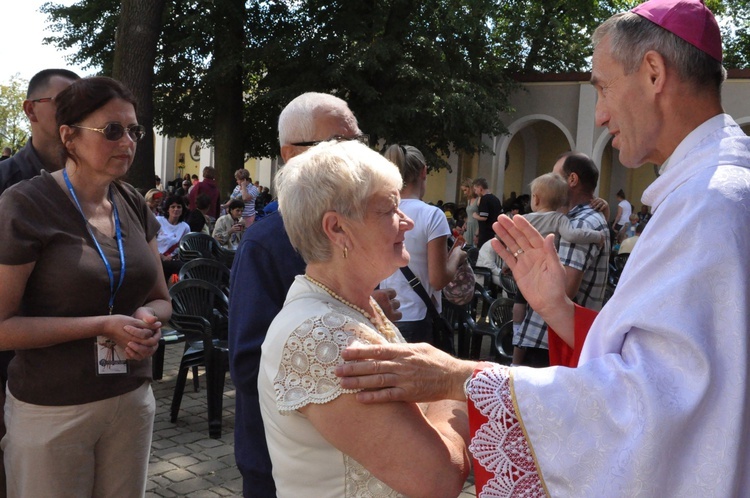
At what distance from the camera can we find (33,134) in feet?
9.57

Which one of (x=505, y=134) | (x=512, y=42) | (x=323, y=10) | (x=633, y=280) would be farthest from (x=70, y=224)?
(x=512, y=42)

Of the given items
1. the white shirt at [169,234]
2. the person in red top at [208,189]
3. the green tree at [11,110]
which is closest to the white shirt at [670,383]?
the white shirt at [169,234]

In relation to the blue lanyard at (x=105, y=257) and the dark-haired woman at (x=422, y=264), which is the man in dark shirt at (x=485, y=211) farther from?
the blue lanyard at (x=105, y=257)

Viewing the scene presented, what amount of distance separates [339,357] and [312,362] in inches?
2.3

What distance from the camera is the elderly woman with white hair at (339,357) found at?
1.54m

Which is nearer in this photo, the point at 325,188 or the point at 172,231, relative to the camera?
the point at 325,188

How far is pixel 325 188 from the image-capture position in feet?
5.64

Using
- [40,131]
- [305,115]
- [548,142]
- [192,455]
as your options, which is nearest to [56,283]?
[40,131]

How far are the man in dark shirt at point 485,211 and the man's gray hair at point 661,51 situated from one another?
12.6m

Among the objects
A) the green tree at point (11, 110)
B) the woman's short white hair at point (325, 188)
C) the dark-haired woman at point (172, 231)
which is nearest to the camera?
the woman's short white hair at point (325, 188)

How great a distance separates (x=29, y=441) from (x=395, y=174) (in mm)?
1535

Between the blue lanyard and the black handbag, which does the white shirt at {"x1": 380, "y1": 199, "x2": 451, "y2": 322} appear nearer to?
the black handbag

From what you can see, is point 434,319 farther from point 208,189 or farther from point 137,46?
point 208,189

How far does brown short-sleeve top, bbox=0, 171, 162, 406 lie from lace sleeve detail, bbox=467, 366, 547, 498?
1.39m
